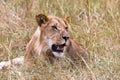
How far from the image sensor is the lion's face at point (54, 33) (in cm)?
416

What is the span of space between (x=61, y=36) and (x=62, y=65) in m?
0.23

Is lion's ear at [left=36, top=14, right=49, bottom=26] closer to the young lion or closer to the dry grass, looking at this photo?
the young lion

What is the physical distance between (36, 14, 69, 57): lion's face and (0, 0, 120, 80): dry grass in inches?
8.4

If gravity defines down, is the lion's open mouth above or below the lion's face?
below

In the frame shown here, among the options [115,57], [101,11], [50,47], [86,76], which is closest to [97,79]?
[86,76]

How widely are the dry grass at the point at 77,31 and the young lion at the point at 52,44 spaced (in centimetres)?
14

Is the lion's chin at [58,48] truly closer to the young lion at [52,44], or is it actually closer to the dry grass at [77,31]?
the young lion at [52,44]

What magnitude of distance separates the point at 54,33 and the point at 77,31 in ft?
2.21

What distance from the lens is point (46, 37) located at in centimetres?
432

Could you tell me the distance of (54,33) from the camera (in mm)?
4258

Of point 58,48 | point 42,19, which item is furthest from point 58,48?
point 42,19

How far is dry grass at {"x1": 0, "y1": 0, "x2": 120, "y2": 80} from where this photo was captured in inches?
152

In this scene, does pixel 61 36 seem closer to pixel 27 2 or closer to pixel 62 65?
pixel 62 65

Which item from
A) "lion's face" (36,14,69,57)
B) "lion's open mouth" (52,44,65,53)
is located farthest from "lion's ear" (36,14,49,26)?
"lion's open mouth" (52,44,65,53)
